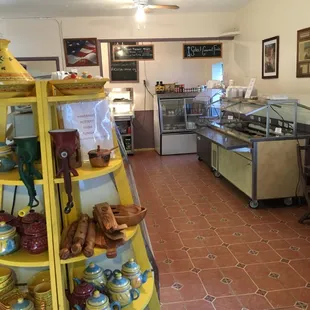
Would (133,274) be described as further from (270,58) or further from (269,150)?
(270,58)

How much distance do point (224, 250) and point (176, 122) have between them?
14.8ft

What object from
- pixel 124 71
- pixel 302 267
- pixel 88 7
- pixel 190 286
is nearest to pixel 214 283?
pixel 190 286

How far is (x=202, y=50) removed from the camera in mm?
6277

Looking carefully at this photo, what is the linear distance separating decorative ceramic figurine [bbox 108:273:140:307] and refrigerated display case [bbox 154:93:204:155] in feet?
18.4

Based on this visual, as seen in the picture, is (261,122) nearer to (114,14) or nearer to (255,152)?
(255,152)

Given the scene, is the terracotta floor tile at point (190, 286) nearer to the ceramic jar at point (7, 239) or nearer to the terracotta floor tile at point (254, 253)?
the terracotta floor tile at point (254, 253)

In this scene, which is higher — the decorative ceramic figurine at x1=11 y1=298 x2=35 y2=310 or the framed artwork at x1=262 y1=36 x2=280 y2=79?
the framed artwork at x1=262 y1=36 x2=280 y2=79

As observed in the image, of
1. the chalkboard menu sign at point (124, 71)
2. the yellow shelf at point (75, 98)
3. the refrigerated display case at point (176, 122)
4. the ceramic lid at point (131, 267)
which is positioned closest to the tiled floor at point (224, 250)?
the ceramic lid at point (131, 267)

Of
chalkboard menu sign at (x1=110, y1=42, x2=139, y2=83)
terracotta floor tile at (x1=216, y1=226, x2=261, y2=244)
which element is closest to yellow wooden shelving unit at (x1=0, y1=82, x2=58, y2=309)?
terracotta floor tile at (x1=216, y1=226, x2=261, y2=244)

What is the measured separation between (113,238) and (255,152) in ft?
9.38

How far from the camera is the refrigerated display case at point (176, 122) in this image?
7211 millimetres

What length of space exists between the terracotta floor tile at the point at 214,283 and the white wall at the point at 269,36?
237cm

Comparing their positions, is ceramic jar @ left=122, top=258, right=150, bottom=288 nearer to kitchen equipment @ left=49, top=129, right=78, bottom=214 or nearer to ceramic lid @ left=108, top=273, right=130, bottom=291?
ceramic lid @ left=108, top=273, right=130, bottom=291

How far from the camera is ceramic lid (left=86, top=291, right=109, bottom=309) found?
4.93 feet
